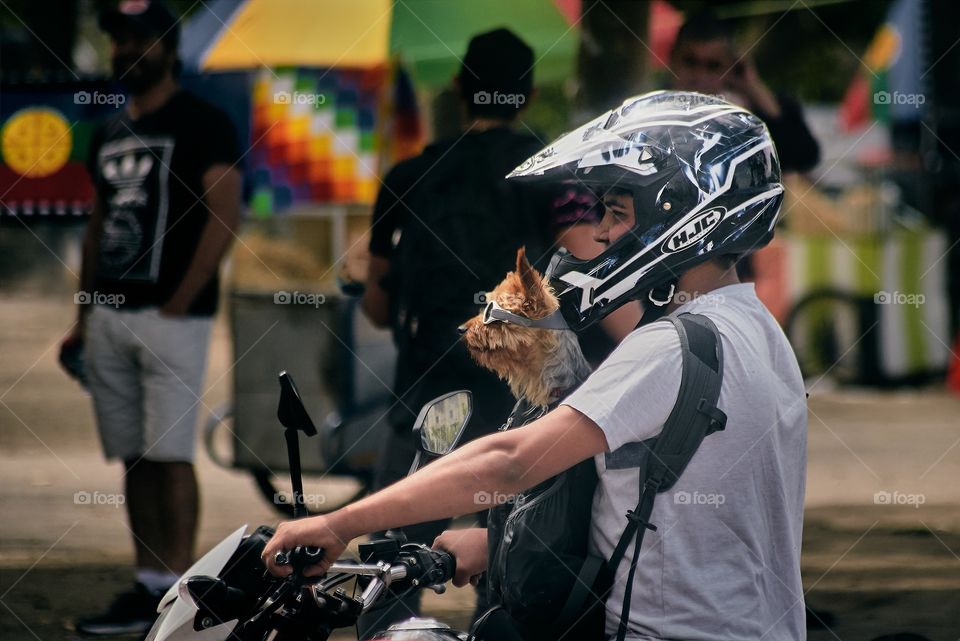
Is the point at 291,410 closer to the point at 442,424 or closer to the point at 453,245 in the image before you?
the point at 442,424

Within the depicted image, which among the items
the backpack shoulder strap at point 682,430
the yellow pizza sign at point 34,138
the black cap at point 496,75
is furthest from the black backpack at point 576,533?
the yellow pizza sign at point 34,138

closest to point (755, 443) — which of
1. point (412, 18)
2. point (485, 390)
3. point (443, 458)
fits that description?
point (443, 458)

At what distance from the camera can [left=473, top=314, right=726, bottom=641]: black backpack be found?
215cm

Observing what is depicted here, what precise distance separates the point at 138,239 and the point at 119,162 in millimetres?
326

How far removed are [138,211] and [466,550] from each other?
308 centimetres

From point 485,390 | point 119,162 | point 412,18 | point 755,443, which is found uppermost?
point 412,18

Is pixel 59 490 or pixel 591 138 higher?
pixel 591 138

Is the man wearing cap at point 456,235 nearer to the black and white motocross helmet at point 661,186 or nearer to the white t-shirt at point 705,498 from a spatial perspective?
the black and white motocross helmet at point 661,186

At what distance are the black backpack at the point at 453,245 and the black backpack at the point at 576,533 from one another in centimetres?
187

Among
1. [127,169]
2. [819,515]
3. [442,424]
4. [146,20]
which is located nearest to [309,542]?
[442,424]

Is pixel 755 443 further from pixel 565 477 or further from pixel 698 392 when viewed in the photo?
pixel 565 477

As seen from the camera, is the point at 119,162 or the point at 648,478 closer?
the point at 648,478

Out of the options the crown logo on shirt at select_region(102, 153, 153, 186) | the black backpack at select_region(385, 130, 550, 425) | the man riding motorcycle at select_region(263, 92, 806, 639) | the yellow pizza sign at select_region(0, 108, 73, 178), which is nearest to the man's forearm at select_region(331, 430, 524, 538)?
the man riding motorcycle at select_region(263, 92, 806, 639)

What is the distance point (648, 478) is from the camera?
2156mm
